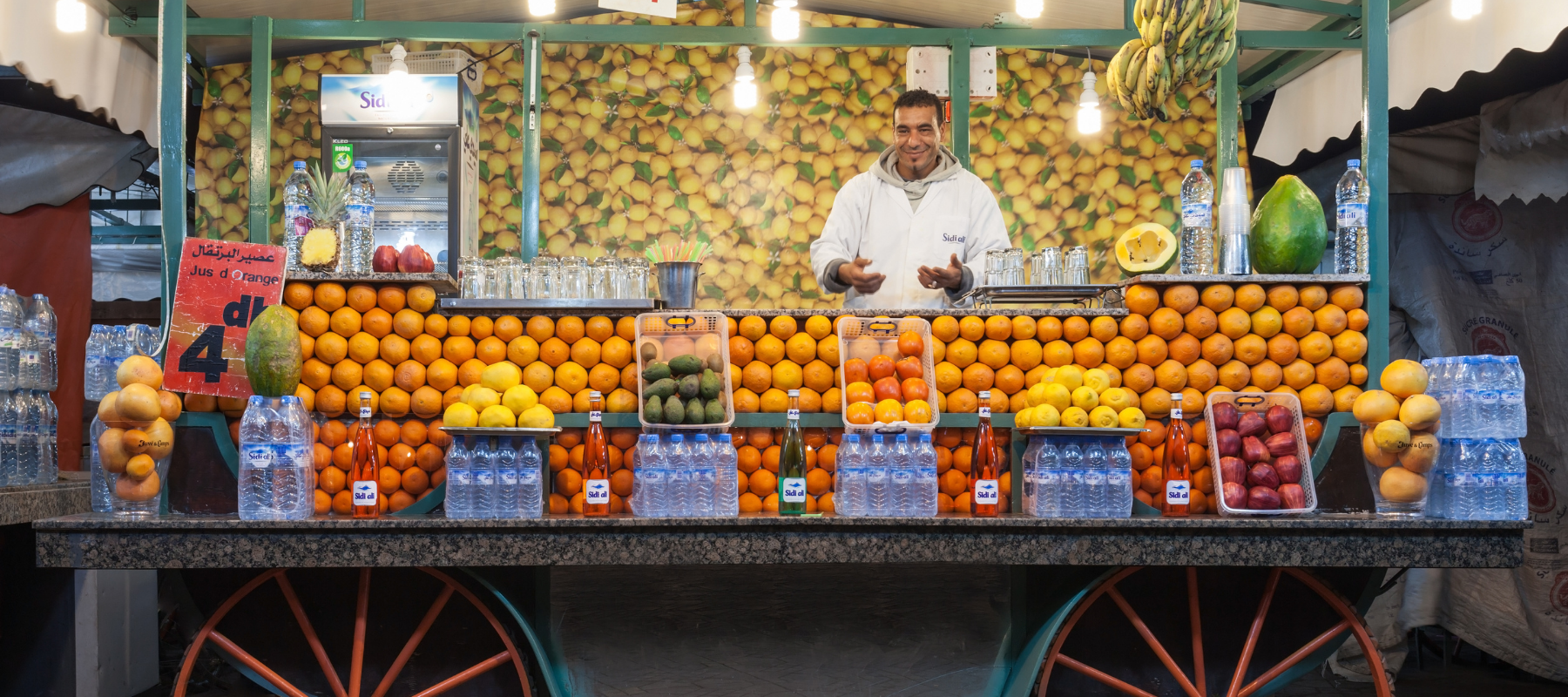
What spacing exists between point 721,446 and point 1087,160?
437 centimetres

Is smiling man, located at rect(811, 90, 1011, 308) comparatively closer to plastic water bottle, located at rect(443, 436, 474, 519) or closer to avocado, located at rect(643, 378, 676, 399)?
avocado, located at rect(643, 378, 676, 399)

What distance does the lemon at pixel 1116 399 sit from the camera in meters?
2.97

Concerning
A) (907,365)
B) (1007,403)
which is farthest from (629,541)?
(1007,403)

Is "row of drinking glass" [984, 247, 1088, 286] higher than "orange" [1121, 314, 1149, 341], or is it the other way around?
"row of drinking glass" [984, 247, 1088, 286]

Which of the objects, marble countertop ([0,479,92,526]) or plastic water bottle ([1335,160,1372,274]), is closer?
plastic water bottle ([1335,160,1372,274])

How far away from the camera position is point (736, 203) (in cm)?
637

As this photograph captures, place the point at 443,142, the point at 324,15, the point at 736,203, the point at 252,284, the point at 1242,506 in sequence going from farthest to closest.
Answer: the point at 736,203
the point at 324,15
the point at 443,142
the point at 252,284
the point at 1242,506

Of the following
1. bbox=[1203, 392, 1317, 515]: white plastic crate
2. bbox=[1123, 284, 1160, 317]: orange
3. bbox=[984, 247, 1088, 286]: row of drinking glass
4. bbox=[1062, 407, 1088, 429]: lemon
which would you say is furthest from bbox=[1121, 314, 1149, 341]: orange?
bbox=[1062, 407, 1088, 429]: lemon

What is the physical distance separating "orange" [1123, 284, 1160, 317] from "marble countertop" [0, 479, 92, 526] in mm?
4261

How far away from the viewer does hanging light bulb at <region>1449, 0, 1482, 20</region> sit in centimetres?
420

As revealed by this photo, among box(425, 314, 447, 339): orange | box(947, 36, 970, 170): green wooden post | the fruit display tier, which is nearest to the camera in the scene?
the fruit display tier

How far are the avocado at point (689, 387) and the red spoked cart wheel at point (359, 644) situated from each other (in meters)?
0.89

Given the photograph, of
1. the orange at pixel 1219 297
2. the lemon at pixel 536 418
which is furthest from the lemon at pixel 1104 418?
the lemon at pixel 536 418

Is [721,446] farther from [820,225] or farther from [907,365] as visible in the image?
[820,225]
